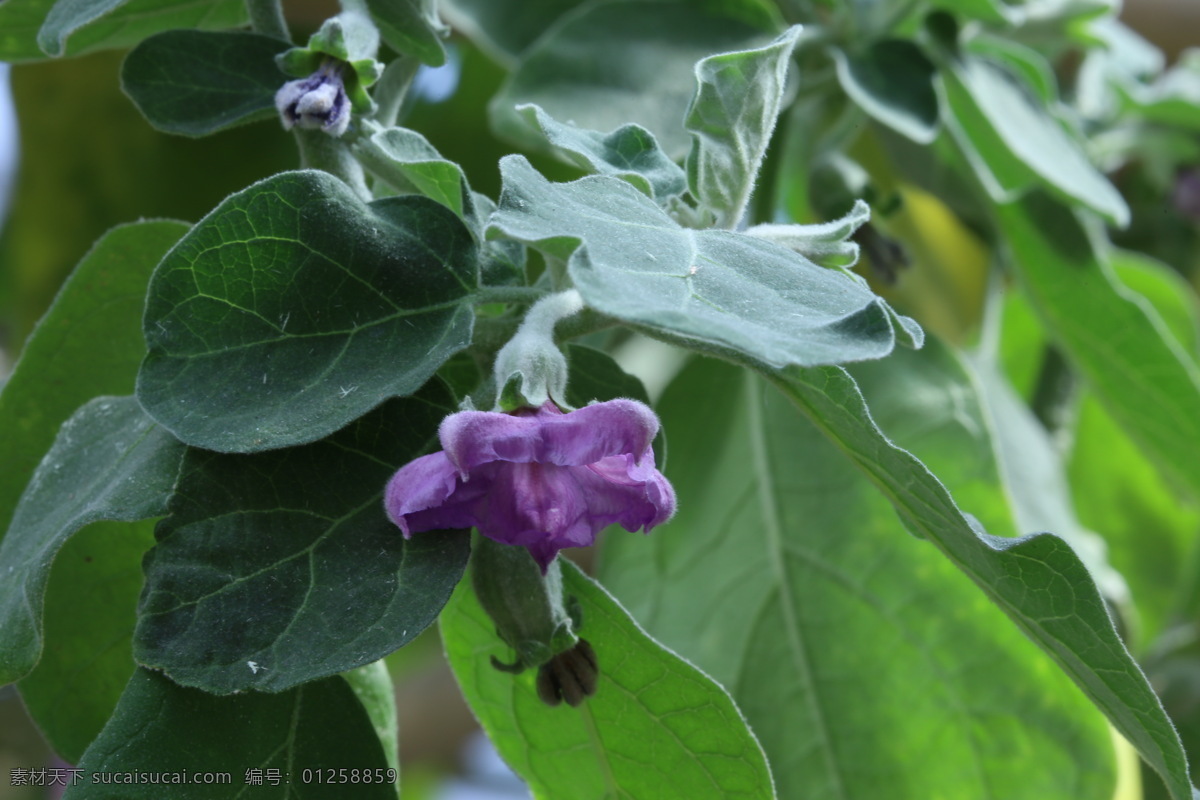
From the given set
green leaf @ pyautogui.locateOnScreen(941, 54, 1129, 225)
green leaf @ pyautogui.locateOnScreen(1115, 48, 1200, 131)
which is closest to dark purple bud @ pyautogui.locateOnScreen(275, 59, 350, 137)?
green leaf @ pyautogui.locateOnScreen(941, 54, 1129, 225)

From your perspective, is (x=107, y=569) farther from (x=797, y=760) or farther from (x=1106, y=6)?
(x=1106, y=6)

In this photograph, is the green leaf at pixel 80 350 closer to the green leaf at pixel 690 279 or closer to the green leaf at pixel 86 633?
the green leaf at pixel 86 633

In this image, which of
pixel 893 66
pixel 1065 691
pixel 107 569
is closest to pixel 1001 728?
pixel 1065 691

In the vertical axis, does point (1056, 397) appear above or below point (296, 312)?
below

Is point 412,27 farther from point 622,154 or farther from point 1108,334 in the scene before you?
point 1108,334

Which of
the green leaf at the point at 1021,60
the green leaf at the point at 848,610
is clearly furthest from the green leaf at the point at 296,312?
the green leaf at the point at 1021,60

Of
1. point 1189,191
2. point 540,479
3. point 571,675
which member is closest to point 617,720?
point 571,675
